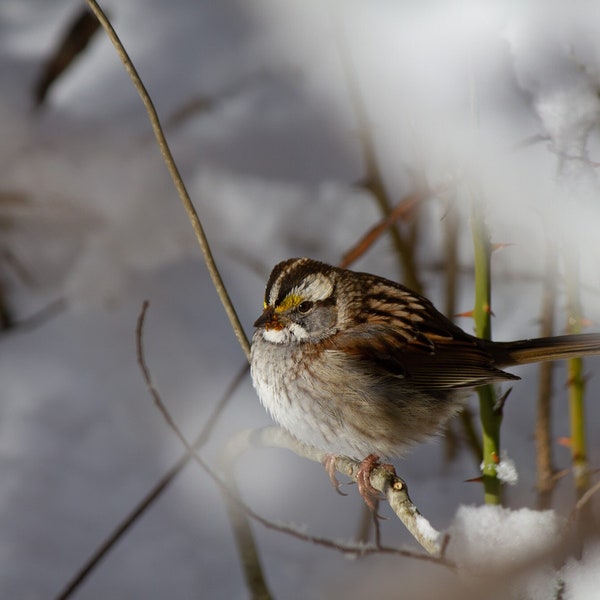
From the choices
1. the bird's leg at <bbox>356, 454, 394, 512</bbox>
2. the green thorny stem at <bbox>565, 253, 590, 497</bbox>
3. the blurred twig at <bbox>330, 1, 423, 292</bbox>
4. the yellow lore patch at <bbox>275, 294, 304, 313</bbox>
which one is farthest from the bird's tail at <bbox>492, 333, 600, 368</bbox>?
the blurred twig at <bbox>330, 1, 423, 292</bbox>

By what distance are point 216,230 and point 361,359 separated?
1727 millimetres

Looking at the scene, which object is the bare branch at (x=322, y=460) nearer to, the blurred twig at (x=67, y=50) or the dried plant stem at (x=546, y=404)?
the dried plant stem at (x=546, y=404)

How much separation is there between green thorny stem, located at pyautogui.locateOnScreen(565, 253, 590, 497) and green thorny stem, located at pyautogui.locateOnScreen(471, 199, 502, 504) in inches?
13.3

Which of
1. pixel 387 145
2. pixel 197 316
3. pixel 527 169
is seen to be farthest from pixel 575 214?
pixel 197 316

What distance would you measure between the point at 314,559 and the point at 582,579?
1.42 metres

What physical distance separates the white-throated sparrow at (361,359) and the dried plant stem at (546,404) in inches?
21.3

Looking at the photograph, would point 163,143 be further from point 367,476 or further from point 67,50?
point 67,50

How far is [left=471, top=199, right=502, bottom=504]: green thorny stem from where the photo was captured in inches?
82.1

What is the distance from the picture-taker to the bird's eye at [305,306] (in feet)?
8.04

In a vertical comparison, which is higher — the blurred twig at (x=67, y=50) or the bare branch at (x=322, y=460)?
the blurred twig at (x=67, y=50)

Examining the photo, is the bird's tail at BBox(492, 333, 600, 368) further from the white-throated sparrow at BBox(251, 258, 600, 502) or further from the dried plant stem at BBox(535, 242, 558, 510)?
the dried plant stem at BBox(535, 242, 558, 510)

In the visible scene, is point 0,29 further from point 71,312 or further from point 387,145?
point 387,145

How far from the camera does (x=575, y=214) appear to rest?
2.70 metres

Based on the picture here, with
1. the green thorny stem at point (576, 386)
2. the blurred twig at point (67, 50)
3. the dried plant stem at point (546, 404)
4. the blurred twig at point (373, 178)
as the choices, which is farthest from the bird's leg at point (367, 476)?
the blurred twig at point (67, 50)
